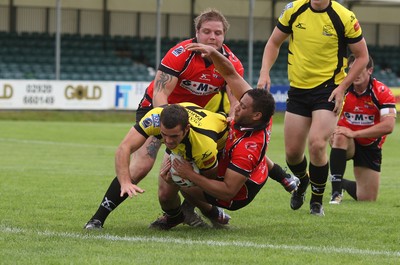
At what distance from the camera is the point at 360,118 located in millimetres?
11438

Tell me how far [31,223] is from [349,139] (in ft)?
14.7


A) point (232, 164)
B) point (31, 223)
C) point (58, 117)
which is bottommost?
point (58, 117)

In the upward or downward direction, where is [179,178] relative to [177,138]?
downward

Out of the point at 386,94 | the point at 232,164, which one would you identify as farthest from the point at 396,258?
the point at 386,94

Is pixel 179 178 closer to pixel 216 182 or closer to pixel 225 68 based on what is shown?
pixel 216 182

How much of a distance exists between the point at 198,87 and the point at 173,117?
1.67 metres

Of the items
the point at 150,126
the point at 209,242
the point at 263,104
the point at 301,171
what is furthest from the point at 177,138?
the point at 301,171

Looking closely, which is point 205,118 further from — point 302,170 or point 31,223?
point 302,170

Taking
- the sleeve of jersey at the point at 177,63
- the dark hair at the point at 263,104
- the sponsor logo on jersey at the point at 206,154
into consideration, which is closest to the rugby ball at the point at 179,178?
the sponsor logo on jersey at the point at 206,154

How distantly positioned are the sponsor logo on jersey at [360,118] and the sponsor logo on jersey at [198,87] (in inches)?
125

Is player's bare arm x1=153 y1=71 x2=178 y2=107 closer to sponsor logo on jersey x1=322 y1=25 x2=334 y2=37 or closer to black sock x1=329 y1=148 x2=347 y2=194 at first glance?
sponsor logo on jersey x1=322 y1=25 x2=334 y2=37

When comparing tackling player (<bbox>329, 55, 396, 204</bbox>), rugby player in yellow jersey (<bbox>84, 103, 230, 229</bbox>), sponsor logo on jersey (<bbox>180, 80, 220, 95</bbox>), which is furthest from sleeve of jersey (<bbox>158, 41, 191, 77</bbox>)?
tackling player (<bbox>329, 55, 396, 204</bbox>)

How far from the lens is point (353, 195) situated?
11680 millimetres

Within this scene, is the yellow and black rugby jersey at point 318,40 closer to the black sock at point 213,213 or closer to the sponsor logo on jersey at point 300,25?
the sponsor logo on jersey at point 300,25
